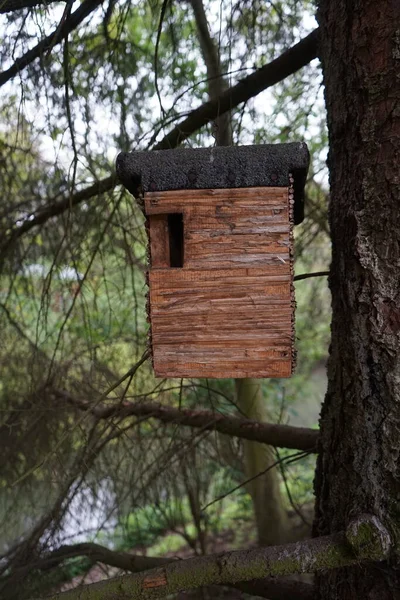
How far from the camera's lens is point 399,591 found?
1.48 m

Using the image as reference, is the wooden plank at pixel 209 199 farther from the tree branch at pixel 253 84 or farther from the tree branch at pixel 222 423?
the tree branch at pixel 222 423

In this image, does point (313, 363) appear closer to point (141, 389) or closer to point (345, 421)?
point (141, 389)

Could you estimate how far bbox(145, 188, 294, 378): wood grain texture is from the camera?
Result: 4.30ft

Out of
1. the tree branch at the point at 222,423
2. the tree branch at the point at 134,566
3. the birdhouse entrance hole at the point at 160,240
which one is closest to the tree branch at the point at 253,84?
the birdhouse entrance hole at the point at 160,240

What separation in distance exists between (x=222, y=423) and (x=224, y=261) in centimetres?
148

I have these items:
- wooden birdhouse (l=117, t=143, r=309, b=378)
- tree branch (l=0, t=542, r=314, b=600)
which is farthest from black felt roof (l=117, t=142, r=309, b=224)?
tree branch (l=0, t=542, r=314, b=600)

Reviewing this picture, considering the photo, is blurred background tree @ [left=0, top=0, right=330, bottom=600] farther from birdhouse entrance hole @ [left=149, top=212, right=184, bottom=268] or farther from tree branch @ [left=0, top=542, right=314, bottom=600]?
birdhouse entrance hole @ [left=149, top=212, right=184, bottom=268]

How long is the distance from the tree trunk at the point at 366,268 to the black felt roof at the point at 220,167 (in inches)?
11.5

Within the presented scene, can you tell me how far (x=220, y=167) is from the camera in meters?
1.30

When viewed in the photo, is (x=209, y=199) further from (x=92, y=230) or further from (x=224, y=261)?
(x=92, y=230)

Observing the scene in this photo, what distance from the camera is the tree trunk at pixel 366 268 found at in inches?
57.0

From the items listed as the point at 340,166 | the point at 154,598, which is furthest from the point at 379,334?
the point at 154,598

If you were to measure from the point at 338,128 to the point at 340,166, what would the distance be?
11 cm

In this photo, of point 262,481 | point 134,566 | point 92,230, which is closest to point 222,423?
point 134,566
